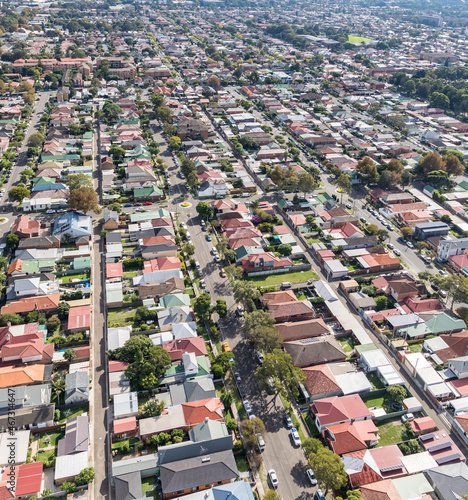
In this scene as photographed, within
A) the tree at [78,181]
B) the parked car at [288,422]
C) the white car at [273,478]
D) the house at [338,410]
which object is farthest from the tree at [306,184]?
the white car at [273,478]

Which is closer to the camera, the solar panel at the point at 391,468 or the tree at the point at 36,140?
the solar panel at the point at 391,468

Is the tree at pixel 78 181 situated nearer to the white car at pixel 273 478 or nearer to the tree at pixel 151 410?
the tree at pixel 151 410

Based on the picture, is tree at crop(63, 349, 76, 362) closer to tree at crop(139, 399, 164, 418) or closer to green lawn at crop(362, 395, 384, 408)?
tree at crop(139, 399, 164, 418)

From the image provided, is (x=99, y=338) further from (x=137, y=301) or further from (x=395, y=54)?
(x=395, y=54)

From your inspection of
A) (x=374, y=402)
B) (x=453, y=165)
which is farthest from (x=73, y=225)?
(x=453, y=165)

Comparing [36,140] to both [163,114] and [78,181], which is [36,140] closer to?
[78,181]
